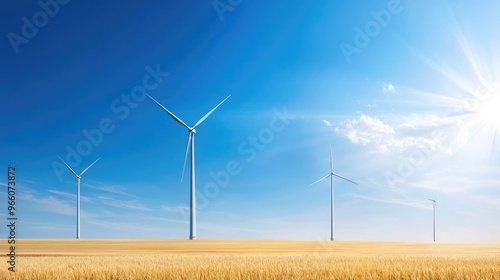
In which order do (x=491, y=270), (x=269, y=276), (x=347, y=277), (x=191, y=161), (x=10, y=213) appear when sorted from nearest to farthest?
1. (x=347, y=277)
2. (x=269, y=276)
3. (x=491, y=270)
4. (x=10, y=213)
5. (x=191, y=161)

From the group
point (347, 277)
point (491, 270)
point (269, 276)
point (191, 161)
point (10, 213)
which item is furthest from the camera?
point (191, 161)

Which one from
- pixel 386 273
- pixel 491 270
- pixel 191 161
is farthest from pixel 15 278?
pixel 191 161

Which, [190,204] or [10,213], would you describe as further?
[190,204]

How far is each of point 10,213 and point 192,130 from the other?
50.5m

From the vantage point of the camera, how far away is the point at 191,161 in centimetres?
7488

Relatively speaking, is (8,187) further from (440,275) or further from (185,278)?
(440,275)

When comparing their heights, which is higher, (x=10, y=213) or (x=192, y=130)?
(x=192, y=130)

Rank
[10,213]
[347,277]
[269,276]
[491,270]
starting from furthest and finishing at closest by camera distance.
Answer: [10,213]
[491,270]
[269,276]
[347,277]

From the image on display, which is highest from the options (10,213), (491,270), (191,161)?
(191,161)

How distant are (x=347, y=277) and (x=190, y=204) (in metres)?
56.6

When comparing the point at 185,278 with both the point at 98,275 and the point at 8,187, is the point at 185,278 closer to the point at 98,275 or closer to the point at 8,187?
the point at 98,275

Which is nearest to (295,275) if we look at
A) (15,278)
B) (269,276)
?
(269,276)

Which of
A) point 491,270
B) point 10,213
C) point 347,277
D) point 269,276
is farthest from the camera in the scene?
point 10,213

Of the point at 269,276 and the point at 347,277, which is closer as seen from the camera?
the point at 347,277
